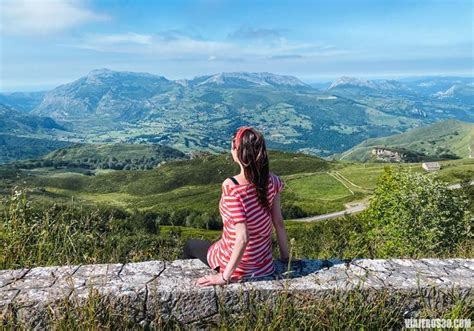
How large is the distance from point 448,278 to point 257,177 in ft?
9.50

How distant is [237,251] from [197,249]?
4.16ft

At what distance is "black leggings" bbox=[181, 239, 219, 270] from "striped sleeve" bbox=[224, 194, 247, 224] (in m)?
1.13

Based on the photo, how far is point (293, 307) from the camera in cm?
470

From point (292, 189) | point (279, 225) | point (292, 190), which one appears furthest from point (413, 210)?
point (292, 189)

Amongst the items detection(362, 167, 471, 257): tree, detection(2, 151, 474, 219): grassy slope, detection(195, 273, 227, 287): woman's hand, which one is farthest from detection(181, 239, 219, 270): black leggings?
detection(2, 151, 474, 219): grassy slope

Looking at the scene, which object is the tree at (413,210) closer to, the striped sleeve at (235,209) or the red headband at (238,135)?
the striped sleeve at (235,209)

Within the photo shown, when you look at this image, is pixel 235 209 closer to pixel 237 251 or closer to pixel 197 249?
pixel 237 251

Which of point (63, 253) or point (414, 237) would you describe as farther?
point (414, 237)

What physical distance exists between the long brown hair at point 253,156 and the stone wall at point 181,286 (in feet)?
4.05

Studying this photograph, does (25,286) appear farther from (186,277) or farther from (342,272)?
(342,272)

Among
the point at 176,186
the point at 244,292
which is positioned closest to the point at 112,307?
the point at 244,292

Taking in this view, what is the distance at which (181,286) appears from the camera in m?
5.07

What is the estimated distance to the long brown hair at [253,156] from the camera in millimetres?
5152

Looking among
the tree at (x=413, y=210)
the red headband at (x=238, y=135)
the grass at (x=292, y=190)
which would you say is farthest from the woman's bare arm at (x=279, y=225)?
the grass at (x=292, y=190)
